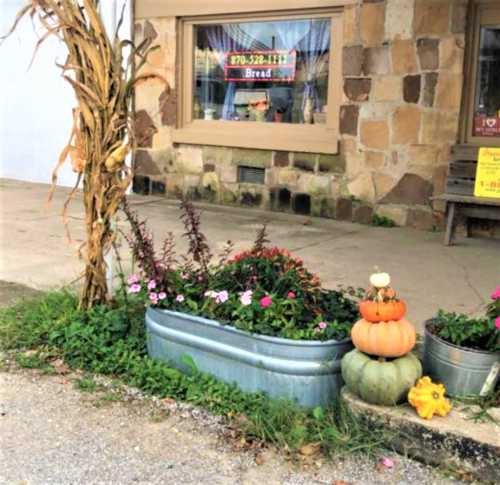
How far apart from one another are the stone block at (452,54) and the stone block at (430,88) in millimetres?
139

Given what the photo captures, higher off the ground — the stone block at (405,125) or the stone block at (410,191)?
the stone block at (405,125)

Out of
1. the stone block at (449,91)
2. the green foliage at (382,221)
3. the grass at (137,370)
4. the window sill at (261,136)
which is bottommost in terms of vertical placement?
the grass at (137,370)

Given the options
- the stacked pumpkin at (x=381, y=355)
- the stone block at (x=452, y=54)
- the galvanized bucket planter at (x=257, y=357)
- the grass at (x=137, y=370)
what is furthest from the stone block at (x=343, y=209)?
the stacked pumpkin at (x=381, y=355)

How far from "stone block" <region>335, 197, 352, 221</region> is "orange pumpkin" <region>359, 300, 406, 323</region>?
4980 millimetres

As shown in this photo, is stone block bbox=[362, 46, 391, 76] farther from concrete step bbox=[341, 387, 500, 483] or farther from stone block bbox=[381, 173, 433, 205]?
concrete step bbox=[341, 387, 500, 483]

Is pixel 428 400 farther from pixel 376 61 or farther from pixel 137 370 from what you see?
pixel 376 61

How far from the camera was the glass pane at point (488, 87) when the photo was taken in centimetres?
711

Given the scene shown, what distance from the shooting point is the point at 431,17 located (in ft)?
23.6

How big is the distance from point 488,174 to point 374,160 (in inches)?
57.4

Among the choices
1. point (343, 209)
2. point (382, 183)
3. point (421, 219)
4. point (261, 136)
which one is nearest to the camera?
point (421, 219)

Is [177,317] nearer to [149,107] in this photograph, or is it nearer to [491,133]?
[491,133]

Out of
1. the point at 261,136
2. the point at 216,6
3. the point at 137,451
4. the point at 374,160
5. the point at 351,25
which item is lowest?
the point at 137,451

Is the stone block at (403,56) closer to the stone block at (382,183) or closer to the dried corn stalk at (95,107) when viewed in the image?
the stone block at (382,183)

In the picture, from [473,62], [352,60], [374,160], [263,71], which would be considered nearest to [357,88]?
[352,60]
